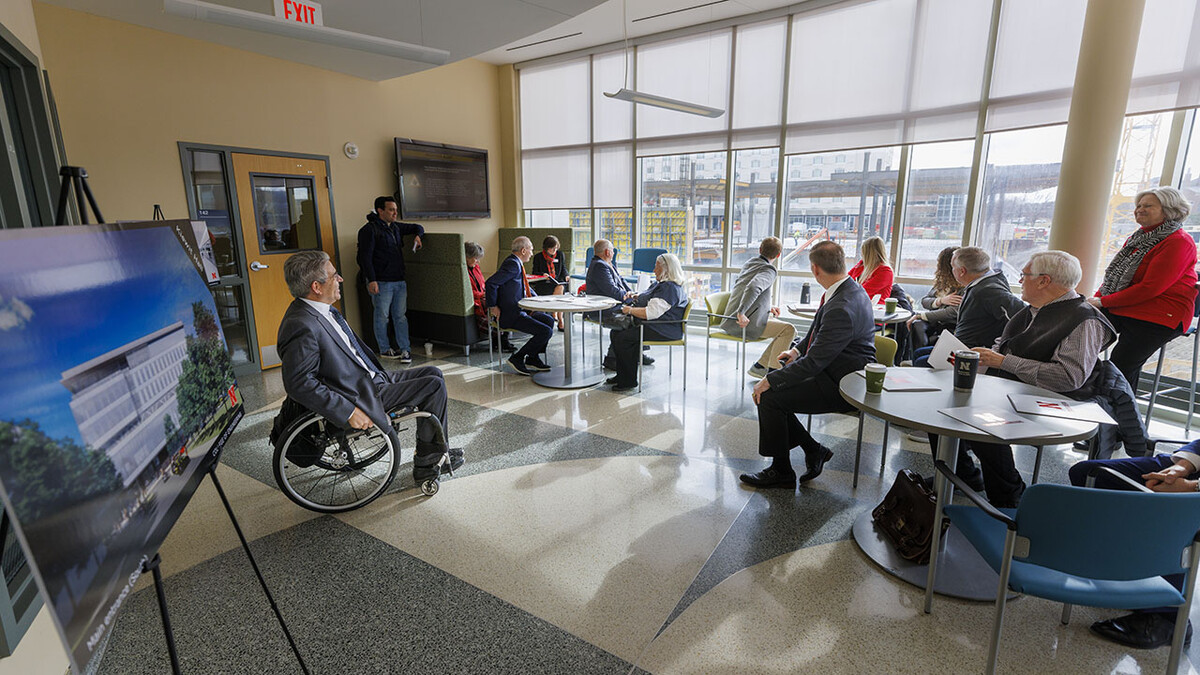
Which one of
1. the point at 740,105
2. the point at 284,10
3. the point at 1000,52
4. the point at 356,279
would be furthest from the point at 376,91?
the point at 1000,52

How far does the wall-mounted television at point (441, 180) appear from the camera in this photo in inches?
256

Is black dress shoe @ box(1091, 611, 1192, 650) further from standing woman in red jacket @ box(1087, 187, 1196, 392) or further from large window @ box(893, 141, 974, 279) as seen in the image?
large window @ box(893, 141, 974, 279)

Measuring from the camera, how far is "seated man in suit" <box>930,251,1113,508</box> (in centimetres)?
232

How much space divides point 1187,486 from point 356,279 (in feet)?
21.1

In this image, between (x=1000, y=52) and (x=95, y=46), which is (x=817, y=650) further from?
(x=95, y=46)

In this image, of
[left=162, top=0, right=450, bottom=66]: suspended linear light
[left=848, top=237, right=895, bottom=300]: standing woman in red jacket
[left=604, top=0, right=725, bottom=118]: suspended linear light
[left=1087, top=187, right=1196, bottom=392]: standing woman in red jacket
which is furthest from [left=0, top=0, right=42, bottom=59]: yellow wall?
[left=1087, top=187, right=1196, bottom=392]: standing woman in red jacket

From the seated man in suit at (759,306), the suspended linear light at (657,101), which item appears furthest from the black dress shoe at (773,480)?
the suspended linear light at (657,101)

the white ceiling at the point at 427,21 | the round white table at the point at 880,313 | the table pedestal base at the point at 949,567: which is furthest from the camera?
the white ceiling at the point at 427,21

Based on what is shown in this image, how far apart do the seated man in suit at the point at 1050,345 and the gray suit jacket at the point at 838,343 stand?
510 mm

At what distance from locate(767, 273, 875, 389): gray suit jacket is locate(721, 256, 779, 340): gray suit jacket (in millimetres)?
1537

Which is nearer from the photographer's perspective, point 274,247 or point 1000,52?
point 1000,52

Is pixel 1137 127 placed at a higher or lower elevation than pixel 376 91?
lower

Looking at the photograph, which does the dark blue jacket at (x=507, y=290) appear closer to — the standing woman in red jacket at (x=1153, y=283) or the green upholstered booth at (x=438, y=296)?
the green upholstered booth at (x=438, y=296)

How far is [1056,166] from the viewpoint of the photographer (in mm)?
4609
